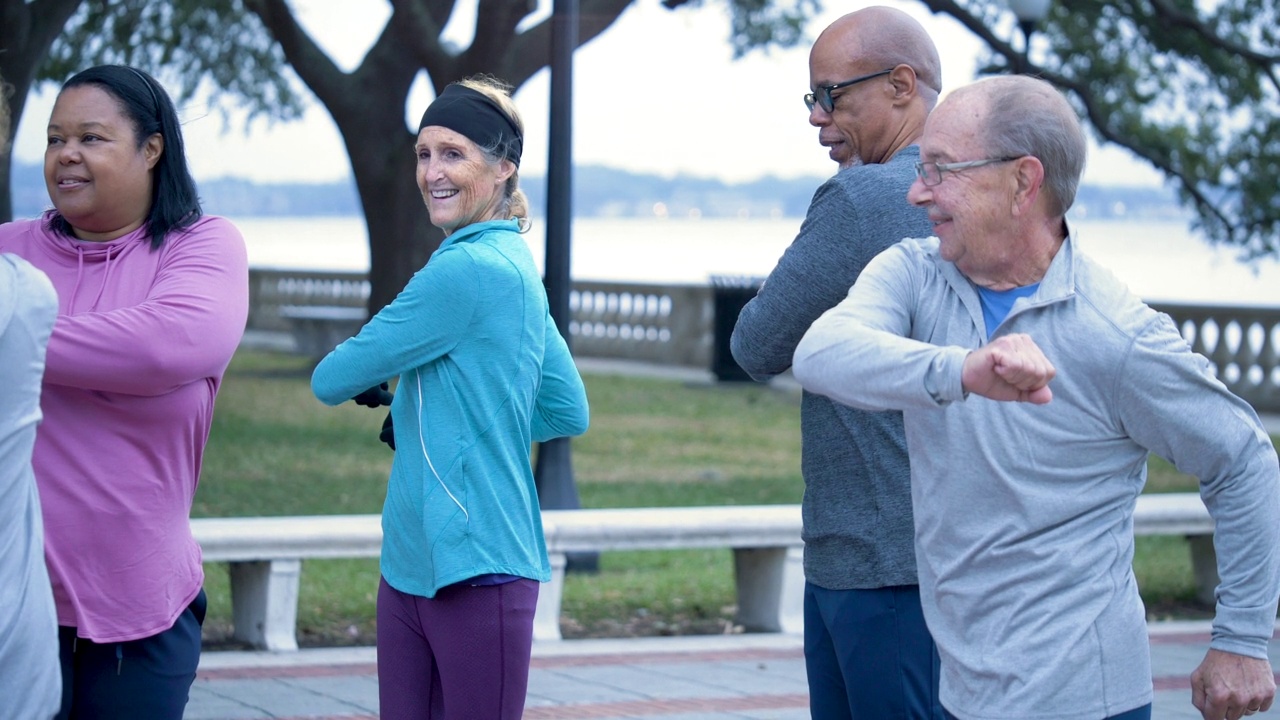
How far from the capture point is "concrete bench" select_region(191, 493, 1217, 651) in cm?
677

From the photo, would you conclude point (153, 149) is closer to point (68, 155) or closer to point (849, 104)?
point (68, 155)

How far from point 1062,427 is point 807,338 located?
0.45 meters

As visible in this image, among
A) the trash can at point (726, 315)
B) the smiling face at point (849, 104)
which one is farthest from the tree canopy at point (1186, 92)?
the smiling face at point (849, 104)

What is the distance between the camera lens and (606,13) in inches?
525

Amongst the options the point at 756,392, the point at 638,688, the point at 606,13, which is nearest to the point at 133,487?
the point at 638,688

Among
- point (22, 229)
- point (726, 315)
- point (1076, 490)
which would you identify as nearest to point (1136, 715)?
point (1076, 490)

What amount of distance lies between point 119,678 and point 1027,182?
1958mm

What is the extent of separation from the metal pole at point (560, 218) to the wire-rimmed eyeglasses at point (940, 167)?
5.94 metres

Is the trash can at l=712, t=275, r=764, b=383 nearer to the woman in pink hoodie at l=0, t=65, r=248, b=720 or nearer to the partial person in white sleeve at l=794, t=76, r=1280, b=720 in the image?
the woman in pink hoodie at l=0, t=65, r=248, b=720

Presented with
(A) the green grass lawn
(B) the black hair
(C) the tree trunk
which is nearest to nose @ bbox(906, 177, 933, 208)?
(B) the black hair

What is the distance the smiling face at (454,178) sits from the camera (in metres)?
3.29

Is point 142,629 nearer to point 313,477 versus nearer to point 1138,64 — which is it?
point 313,477

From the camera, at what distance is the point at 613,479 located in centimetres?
1228

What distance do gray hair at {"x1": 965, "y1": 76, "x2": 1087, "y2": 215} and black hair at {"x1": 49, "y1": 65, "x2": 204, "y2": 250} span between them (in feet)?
5.42
